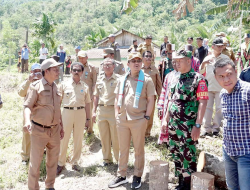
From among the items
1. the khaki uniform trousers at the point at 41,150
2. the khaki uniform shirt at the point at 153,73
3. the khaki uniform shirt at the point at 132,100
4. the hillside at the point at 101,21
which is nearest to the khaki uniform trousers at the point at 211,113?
the khaki uniform shirt at the point at 153,73

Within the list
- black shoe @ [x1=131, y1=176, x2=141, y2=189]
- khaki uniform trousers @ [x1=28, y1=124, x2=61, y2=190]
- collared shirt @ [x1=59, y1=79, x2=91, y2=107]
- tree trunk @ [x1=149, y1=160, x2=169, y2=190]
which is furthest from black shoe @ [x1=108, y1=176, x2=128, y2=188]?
collared shirt @ [x1=59, y1=79, x2=91, y2=107]

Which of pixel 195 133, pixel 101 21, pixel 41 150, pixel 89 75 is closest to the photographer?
pixel 195 133

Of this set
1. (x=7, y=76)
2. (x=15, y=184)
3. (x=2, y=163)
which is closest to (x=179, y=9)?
(x=15, y=184)

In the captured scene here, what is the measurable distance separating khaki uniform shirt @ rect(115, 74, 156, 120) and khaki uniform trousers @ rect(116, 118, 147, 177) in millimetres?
98

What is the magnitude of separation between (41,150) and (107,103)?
1.61m

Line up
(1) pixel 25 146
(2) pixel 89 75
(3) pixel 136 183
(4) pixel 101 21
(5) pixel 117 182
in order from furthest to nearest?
(4) pixel 101 21 → (2) pixel 89 75 → (1) pixel 25 146 → (5) pixel 117 182 → (3) pixel 136 183

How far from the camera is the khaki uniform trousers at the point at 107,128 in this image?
551cm

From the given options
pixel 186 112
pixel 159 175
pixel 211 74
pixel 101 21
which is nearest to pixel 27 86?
pixel 159 175

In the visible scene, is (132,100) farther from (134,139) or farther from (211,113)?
(211,113)

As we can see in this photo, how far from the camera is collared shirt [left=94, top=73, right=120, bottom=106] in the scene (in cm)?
549

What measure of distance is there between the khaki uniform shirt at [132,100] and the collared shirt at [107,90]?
77 cm

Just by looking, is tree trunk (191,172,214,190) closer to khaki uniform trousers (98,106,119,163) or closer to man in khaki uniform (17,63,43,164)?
khaki uniform trousers (98,106,119,163)

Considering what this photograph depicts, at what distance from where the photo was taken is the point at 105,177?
5375mm

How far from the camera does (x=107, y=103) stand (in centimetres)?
549
